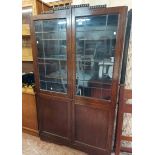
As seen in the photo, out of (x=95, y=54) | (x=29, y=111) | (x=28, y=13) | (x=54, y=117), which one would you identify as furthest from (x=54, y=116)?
(x=28, y=13)

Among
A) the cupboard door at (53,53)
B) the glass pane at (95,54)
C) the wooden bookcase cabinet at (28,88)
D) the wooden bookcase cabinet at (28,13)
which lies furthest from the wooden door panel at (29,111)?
the glass pane at (95,54)

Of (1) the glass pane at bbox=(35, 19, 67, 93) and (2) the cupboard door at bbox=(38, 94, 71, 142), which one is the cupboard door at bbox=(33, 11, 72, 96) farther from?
(2) the cupboard door at bbox=(38, 94, 71, 142)

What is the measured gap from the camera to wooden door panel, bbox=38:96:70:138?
1.95 metres

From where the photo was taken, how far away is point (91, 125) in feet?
5.98

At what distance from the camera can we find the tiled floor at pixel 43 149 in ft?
6.59

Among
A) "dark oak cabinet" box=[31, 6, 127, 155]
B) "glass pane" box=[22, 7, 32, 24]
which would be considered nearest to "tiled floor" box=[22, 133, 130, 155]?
"dark oak cabinet" box=[31, 6, 127, 155]

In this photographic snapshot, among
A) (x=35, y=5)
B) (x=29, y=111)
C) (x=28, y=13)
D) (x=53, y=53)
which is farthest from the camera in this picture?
(x=29, y=111)

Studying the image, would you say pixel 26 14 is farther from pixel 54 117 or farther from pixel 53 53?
pixel 54 117

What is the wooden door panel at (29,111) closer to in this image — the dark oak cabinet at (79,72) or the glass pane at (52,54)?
the dark oak cabinet at (79,72)

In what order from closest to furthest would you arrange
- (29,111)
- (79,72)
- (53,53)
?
(79,72) → (53,53) → (29,111)

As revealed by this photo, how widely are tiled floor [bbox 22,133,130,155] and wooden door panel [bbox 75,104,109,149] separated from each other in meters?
0.26

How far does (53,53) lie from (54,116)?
2.68 ft
